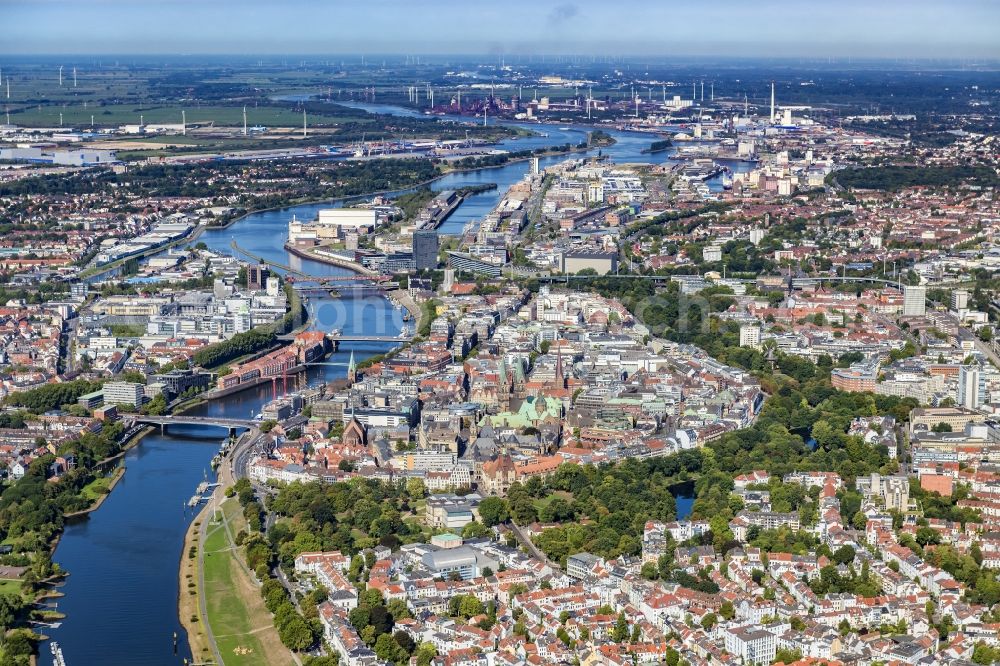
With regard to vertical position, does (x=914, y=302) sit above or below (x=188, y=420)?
above

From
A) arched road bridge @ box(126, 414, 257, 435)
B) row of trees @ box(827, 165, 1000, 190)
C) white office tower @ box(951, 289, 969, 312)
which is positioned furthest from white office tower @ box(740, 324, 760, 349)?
row of trees @ box(827, 165, 1000, 190)

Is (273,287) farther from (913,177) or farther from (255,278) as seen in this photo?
(913,177)

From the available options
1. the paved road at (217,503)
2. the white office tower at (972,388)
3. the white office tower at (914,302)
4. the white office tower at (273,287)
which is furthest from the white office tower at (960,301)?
the paved road at (217,503)

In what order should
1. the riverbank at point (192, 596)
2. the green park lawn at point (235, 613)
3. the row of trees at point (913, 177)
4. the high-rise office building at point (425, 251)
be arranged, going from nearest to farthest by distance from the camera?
the green park lawn at point (235, 613) < the riverbank at point (192, 596) < the high-rise office building at point (425, 251) < the row of trees at point (913, 177)

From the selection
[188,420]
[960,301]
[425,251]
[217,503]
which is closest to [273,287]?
[425,251]

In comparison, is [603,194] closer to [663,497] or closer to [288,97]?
[663,497]

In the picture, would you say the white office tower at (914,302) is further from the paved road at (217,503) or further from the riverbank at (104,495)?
the riverbank at (104,495)
